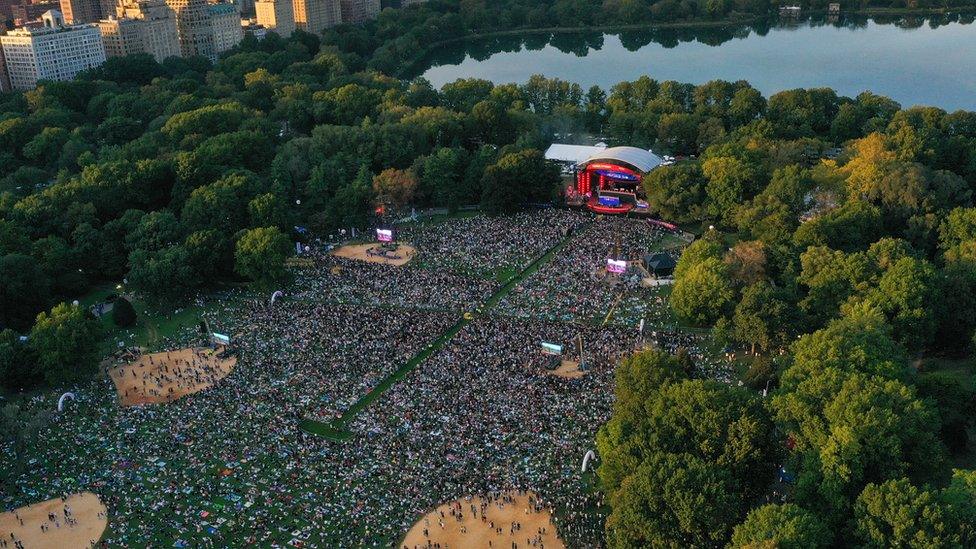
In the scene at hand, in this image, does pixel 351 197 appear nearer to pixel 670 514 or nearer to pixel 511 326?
pixel 511 326

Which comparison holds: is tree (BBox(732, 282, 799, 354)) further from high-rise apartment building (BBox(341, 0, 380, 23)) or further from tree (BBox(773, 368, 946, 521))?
high-rise apartment building (BBox(341, 0, 380, 23))

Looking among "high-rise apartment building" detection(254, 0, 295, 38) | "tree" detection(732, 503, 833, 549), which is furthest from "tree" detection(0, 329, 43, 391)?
"high-rise apartment building" detection(254, 0, 295, 38)

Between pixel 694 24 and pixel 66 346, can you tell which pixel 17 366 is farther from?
pixel 694 24

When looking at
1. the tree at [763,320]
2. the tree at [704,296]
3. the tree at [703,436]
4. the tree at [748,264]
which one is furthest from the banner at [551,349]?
the tree at [748,264]

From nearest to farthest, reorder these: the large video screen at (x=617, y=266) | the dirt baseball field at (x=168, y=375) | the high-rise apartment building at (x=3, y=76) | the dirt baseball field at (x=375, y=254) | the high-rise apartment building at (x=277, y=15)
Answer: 1. the dirt baseball field at (x=168, y=375)
2. the large video screen at (x=617, y=266)
3. the dirt baseball field at (x=375, y=254)
4. the high-rise apartment building at (x=3, y=76)
5. the high-rise apartment building at (x=277, y=15)

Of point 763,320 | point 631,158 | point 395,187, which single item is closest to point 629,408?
point 763,320

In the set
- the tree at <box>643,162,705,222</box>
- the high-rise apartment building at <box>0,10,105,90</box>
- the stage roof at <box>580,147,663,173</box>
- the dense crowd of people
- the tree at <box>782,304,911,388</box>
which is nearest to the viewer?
the dense crowd of people

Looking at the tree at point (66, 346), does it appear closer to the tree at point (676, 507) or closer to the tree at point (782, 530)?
the tree at point (676, 507)
